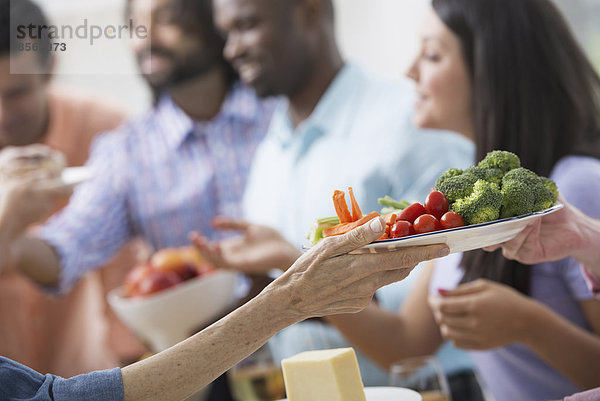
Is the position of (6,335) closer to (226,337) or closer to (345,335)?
(345,335)

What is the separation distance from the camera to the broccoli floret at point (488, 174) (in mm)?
1097

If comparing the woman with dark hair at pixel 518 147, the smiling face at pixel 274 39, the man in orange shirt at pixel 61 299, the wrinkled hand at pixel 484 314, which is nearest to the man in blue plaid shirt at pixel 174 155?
the man in orange shirt at pixel 61 299

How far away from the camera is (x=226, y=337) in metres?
1.00

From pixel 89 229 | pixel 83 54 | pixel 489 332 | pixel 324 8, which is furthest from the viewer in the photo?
pixel 83 54

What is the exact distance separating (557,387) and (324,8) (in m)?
1.42

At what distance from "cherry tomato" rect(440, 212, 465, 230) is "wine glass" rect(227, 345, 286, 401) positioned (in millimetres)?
914

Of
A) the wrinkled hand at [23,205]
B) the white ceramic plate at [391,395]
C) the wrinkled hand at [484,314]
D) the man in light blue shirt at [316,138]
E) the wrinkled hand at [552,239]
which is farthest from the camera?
the wrinkled hand at [23,205]

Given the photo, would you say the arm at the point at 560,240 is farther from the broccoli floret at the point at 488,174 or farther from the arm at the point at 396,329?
the arm at the point at 396,329

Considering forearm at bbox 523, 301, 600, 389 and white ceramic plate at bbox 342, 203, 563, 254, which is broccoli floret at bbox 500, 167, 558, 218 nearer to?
white ceramic plate at bbox 342, 203, 563, 254

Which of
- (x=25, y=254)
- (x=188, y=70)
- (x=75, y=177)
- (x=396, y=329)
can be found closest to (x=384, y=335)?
(x=396, y=329)

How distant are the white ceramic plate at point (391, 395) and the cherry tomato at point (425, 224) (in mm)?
266

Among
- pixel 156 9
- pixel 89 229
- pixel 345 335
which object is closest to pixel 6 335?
pixel 89 229

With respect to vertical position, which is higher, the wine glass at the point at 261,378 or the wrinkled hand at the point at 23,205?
the wrinkled hand at the point at 23,205

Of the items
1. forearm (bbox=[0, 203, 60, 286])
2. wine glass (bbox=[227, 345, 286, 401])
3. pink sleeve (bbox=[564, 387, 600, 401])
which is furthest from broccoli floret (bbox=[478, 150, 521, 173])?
forearm (bbox=[0, 203, 60, 286])
